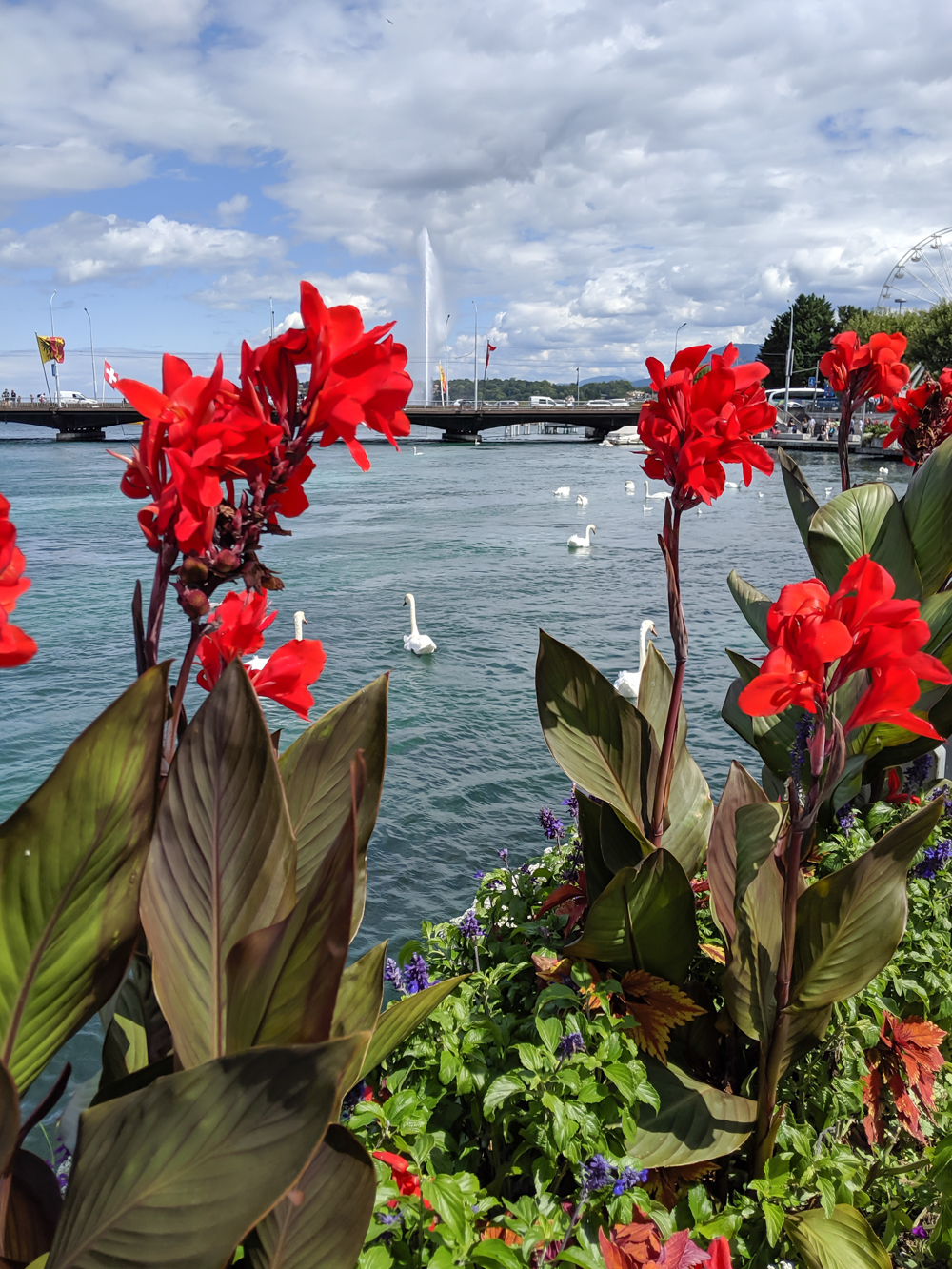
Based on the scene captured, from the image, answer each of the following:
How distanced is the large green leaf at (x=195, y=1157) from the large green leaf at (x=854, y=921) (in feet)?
3.25

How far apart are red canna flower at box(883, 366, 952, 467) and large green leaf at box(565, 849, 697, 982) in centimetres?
177

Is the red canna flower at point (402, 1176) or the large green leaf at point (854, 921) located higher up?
the large green leaf at point (854, 921)

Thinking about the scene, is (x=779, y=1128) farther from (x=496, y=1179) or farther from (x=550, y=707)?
(x=550, y=707)

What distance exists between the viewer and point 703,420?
60.6 inches

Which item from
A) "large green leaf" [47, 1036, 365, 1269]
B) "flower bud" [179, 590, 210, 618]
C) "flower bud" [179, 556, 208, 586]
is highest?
"flower bud" [179, 556, 208, 586]

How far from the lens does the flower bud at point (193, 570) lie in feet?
2.81

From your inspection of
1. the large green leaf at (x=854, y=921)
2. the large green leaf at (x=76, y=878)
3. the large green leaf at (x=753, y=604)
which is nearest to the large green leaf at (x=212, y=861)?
the large green leaf at (x=76, y=878)

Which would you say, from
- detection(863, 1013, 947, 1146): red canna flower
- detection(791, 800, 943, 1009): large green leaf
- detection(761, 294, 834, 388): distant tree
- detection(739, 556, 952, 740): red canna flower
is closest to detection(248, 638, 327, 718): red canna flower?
detection(739, 556, 952, 740): red canna flower

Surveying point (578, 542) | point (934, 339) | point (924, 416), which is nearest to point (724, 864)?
point (924, 416)

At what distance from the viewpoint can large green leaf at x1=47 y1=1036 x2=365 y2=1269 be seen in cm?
72

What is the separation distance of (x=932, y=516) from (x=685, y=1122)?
1714mm

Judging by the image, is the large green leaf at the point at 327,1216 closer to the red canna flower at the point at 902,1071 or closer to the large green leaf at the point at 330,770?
the large green leaf at the point at 330,770

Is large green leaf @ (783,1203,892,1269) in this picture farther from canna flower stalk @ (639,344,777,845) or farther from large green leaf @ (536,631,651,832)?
canna flower stalk @ (639,344,777,845)

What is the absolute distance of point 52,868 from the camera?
869 millimetres
